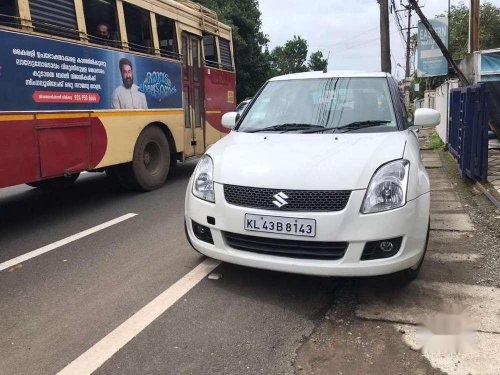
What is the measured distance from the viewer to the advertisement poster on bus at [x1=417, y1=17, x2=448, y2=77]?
69.4 feet

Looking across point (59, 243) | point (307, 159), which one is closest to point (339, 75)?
point (307, 159)

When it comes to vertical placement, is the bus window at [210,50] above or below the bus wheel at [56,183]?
above

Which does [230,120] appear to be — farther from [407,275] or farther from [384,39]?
[384,39]

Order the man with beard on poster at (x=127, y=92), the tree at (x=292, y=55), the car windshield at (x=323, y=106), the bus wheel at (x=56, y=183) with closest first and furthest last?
the car windshield at (x=323, y=106) < the man with beard on poster at (x=127, y=92) < the bus wheel at (x=56, y=183) < the tree at (x=292, y=55)

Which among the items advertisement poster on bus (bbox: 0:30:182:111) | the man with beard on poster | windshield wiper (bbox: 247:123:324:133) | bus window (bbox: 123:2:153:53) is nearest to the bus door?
advertisement poster on bus (bbox: 0:30:182:111)

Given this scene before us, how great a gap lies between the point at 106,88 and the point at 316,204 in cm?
407

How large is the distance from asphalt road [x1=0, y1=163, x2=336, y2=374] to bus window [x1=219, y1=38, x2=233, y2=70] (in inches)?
207

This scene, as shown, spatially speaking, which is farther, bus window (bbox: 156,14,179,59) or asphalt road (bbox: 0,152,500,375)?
bus window (bbox: 156,14,179,59)

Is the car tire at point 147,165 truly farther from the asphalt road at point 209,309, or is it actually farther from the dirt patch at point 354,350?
the dirt patch at point 354,350

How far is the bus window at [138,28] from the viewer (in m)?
6.71

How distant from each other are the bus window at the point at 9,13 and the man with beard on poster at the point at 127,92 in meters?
1.69

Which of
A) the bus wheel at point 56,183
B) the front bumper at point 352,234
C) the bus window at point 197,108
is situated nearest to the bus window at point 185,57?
the bus window at point 197,108

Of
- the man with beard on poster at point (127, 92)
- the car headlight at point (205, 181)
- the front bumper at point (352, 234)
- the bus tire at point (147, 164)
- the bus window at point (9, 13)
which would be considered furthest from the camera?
the bus tire at point (147, 164)

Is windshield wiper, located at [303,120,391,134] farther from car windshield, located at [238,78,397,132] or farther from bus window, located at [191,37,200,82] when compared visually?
bus window, located at [191,37,200,82]
